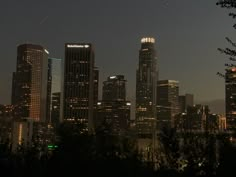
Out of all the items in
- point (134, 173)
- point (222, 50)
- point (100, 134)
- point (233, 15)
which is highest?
point (233, 15)

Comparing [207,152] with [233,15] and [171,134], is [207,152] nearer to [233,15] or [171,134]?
[171,134]

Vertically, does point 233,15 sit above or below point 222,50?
above

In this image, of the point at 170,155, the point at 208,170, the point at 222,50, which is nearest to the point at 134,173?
the point at 170,155

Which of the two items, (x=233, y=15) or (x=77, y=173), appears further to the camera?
(x=77, y=173)

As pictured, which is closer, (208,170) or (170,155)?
(208,170)

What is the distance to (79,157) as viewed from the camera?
17.8 meters

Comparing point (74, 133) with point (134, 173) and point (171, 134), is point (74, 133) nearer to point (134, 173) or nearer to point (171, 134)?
point (134, 173)

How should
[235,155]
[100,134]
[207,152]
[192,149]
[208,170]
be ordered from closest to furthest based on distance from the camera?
[235,155] < [208,170] < [207,152] < [192,149] < [100,134]

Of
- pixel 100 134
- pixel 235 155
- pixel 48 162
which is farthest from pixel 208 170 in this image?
pixel 100 134

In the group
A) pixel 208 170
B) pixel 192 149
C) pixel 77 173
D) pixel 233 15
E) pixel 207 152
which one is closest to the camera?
A: pixel 233 15

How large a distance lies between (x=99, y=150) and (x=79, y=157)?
7.06m

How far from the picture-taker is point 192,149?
925 inches

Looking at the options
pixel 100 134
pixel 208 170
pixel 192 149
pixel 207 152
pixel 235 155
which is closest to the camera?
pixel 235 155

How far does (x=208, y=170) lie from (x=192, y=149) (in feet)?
15.2
